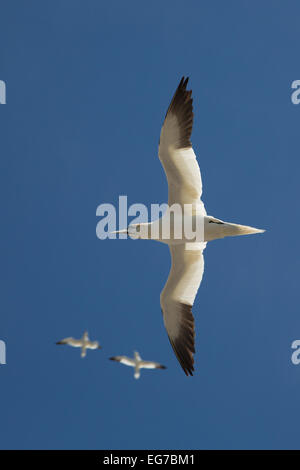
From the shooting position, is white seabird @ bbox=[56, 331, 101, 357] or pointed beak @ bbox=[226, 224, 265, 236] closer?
pointed beak @ bbox=[226, 224, 265, 236]

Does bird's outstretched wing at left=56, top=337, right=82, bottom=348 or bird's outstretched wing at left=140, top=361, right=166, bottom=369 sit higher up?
bird's outstretched wing at left=56, top=337, right=82, bottom=348

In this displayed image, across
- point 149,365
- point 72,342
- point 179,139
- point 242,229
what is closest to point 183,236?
point 242,229

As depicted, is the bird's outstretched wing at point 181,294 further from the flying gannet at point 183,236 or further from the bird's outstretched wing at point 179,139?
the bird's outstretched wing at point 179,139

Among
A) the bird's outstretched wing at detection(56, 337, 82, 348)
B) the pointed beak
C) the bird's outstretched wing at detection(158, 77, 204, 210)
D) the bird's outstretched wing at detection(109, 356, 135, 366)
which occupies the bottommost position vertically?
the bird's outstretched wing at detection(109, 356, 135, 366)

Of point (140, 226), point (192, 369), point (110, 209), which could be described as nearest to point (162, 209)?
point (140, 226)

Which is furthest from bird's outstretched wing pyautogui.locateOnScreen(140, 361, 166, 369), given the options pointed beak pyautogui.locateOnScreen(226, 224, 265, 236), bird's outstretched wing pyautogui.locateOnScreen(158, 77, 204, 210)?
bird's outstretched wing pyautogui.locateOnScreen(158, 77, 204, 210)

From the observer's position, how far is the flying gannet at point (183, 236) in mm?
15180

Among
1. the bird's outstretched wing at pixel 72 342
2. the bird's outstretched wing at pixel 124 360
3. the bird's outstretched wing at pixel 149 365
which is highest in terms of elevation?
the bird's outstretched wing at pixel 72 342

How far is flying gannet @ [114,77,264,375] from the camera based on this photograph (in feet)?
49.8

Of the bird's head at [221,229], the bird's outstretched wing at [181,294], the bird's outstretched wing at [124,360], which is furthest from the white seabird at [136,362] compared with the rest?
the bird's head at [221,229]

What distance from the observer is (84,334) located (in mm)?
19500

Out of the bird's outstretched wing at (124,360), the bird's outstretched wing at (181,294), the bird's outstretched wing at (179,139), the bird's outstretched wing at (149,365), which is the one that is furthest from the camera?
the bird's outstretched wing at (124,360)

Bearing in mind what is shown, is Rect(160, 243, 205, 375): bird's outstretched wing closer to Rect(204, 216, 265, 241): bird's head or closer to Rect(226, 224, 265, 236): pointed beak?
Rect(204, 216, 265, 241): bird's head

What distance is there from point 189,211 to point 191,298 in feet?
6.55
